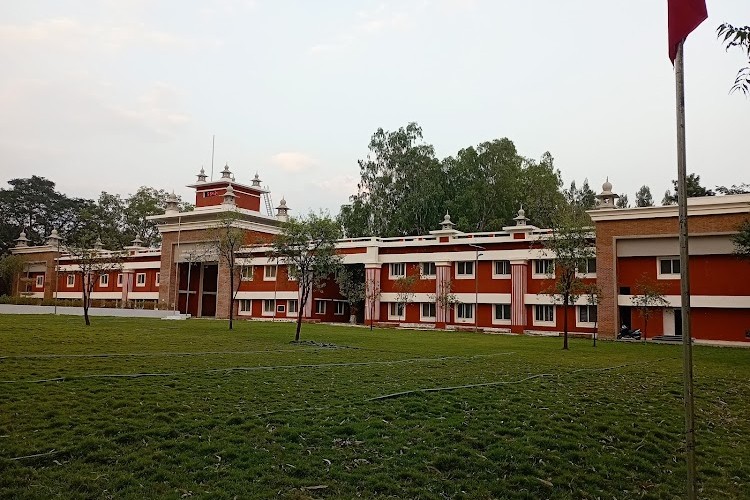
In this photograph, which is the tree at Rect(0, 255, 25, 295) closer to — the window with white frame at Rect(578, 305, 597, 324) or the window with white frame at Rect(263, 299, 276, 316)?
the window with white frame at Rect(263, 299, 276, 316)

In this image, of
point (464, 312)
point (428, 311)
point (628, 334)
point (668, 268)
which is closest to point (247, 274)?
point (428, 311)

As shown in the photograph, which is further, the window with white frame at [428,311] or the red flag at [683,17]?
the window with white frame at [428,311]

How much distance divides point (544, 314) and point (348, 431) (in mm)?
32578

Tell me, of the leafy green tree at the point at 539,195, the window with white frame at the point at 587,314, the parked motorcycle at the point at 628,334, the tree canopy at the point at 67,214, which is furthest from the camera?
the tree canopy at the point at 67,214

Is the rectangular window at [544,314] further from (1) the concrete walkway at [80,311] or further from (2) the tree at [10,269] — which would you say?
(2) the tree at [10,269]

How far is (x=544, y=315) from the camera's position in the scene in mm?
39469

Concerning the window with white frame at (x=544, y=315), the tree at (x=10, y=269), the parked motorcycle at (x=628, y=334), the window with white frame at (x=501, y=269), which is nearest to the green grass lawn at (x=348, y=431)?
the parked motorcycle at (x=628, y=334)

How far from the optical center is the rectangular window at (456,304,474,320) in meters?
42.3

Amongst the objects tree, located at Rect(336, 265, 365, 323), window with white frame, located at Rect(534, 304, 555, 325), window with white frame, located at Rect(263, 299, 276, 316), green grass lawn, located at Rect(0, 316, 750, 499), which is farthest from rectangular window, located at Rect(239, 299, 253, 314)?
green grass lawn, located at Rect(0, 316, 750, 499)

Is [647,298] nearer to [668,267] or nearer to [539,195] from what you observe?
[668,267]

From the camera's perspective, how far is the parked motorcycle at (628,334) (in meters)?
34.4

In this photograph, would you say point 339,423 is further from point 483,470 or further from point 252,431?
point 483,470

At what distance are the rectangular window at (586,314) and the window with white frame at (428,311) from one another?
33.0ft

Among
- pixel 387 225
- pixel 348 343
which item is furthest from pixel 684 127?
pixel 387 225
